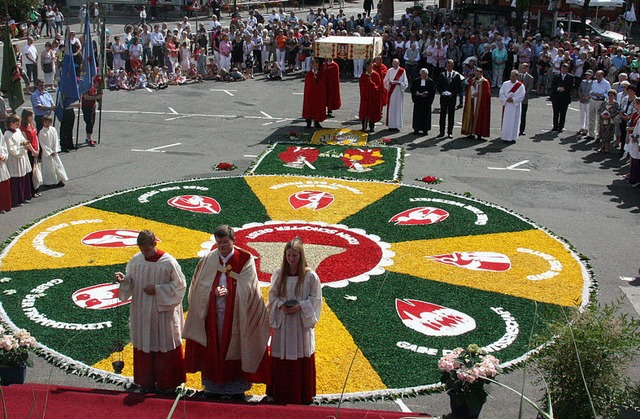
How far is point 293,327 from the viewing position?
28.6 ft

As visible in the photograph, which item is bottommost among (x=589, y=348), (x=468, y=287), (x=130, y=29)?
(x=468, y=287)

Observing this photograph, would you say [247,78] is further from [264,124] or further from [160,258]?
[160,258]

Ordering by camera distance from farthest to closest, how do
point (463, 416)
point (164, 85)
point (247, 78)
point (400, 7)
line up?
point (400, 7) → point (247, 78) → point (164, 85) → point (463, 416)

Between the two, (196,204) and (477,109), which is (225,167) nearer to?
(196,204)

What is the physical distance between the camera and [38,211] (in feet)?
51.8

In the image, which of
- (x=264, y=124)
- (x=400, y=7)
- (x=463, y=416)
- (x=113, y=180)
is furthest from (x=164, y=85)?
(x=400, y=7)

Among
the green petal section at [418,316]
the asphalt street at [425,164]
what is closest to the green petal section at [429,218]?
the asphalt street at [425,164]

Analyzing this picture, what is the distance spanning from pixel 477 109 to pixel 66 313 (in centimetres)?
1371

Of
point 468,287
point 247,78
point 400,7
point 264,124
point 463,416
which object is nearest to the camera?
point 463,416

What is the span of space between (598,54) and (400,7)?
32685 millimetres

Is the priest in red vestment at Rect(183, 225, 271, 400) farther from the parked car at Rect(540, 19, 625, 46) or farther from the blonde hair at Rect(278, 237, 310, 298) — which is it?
the parked car at Rect(540, 19, 625, 46)

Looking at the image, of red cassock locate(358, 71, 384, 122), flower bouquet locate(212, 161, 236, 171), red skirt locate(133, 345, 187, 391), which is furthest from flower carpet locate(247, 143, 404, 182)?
red skirt locate(133, 345, 187, 391)

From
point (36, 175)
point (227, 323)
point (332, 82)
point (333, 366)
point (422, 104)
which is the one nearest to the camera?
point (227, 323)

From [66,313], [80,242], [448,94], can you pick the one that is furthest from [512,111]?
[66,313]
